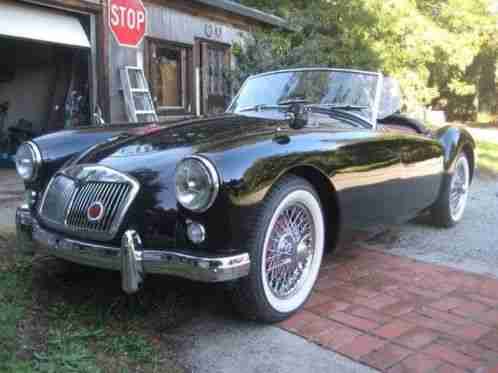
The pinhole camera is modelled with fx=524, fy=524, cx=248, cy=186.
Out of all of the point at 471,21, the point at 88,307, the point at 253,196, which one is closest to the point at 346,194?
the point at 253,196

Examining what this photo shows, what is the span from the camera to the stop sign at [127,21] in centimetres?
712

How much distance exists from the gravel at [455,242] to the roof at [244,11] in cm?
577

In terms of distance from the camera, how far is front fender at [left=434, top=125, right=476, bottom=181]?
4504mm

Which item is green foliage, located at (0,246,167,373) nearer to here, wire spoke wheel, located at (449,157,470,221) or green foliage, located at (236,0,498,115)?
wire spoke wheel, located at (449,157,470,221)

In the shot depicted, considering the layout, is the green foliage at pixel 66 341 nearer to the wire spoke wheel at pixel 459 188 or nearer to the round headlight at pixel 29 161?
the round headlight at pixel 29 161

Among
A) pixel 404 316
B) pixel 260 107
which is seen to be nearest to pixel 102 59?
pixel 260 107

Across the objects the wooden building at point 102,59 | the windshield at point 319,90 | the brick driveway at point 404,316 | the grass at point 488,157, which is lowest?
the brick driveway at point 404,316

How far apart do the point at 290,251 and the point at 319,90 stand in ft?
5.21

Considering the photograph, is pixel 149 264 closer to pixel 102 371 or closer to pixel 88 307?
pixel 102 371

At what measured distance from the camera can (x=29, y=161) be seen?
120 inches

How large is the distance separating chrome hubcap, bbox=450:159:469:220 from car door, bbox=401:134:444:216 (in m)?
0.62

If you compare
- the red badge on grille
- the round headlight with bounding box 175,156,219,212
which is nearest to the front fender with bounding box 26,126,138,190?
the red badge on grille

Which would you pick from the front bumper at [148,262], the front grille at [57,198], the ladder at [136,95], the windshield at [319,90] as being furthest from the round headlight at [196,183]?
the ladder at [136,95]

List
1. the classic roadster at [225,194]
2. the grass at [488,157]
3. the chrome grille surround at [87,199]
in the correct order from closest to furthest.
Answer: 1. the classic roadster at [225,194]
2. the chrome grille surround at [87,199]
3. the grass at [488,157]
